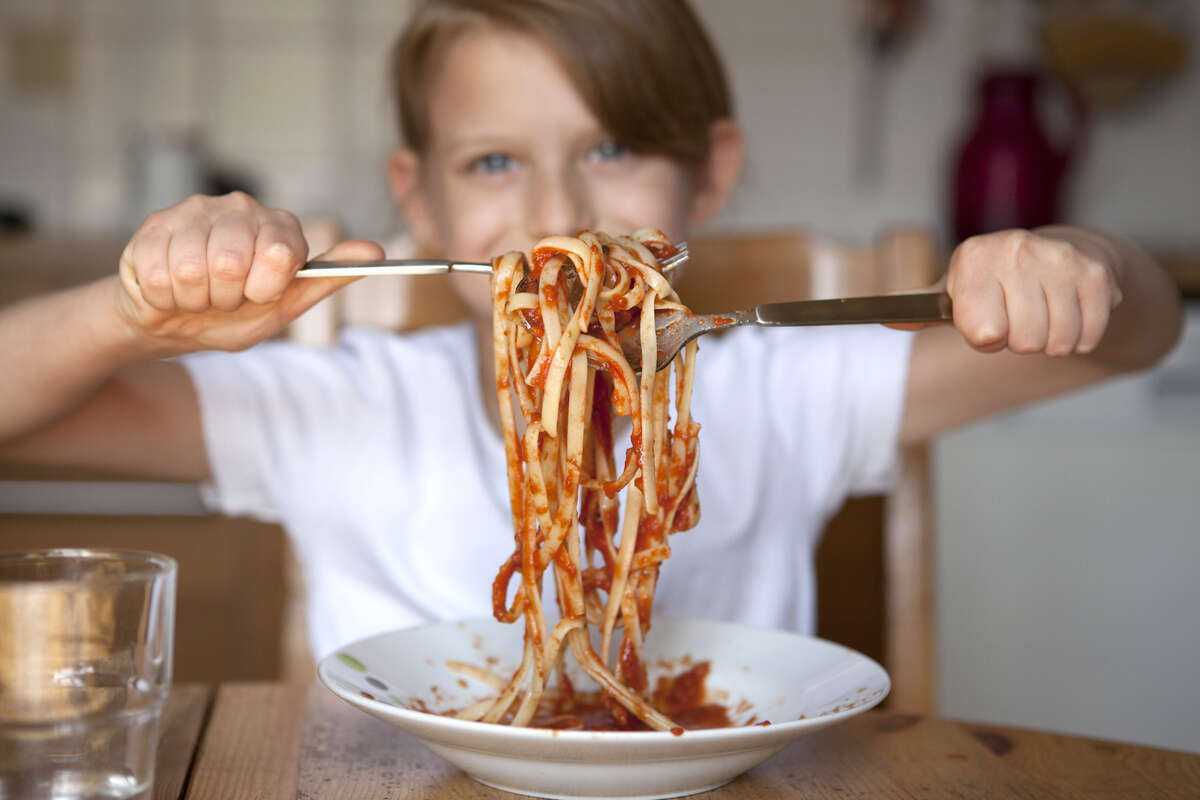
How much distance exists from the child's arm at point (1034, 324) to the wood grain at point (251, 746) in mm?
491

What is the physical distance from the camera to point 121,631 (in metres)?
0.57

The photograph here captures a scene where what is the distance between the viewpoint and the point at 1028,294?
73cm

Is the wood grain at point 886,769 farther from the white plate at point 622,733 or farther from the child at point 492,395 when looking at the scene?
the child at point 492,395

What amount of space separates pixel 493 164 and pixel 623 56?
0.59 feet

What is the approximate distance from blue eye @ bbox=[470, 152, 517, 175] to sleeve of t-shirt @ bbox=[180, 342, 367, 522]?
276mm

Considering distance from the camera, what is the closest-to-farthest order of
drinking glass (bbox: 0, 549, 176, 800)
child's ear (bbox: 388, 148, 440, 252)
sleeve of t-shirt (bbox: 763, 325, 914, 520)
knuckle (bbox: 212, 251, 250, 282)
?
drinking glass (bbox: 0, 549, 176, 800) → knuckle (bbox: 212, 251, 250, 282) → sleeve of t-shirt (bbox: 763, 325, 914, 520) → child's ear (bbox: 388, 148, 440, 252)

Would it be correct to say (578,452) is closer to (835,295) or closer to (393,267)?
(393,267)

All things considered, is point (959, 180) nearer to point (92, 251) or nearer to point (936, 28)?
point (936, 28)

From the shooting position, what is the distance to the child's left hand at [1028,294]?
723 millimetres

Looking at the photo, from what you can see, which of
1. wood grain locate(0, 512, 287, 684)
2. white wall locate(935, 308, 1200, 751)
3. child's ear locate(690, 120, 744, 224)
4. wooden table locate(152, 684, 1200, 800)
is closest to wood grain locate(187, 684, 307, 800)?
wooden table locate(152, 684, 1200, 800)

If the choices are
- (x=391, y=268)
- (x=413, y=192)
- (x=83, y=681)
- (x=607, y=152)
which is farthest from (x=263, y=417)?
(x=83, y=681)

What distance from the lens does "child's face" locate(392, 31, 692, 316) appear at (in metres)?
1.20

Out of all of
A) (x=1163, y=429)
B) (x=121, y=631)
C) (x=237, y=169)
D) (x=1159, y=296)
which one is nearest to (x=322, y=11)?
(x=237, y=169)

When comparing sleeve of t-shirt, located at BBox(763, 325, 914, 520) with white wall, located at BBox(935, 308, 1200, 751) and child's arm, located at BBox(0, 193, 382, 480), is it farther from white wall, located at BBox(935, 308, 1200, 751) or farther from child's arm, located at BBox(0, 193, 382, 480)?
white wall, located at BBox(935, 308, 1200, 751)
